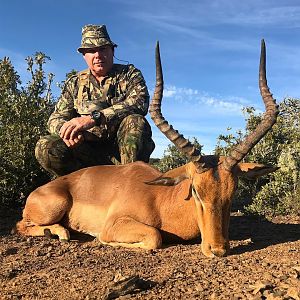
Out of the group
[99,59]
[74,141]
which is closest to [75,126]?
[74,141]

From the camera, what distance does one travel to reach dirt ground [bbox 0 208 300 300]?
3.96m

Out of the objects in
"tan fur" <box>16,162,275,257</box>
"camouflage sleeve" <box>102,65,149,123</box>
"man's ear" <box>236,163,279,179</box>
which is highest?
"camouflage sleeve" <box>102,65,149,123</box>

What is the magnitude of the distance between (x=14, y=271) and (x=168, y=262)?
1.71m

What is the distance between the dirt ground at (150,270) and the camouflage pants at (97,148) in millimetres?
2152

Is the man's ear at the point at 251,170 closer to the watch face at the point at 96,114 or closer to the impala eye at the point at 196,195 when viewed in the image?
the impala eye at the point at 196,195

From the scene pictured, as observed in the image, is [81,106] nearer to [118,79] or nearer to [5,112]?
[118,79]

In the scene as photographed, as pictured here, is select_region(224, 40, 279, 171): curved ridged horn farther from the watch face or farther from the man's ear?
the watch face

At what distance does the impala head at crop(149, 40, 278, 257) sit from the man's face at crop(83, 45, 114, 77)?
10.7 ft

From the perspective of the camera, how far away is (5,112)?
399 inches

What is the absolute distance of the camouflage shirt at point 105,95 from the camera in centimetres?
923

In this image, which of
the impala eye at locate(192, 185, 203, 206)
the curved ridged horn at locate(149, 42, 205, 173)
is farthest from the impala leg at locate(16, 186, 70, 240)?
the impala eye at locate(192, 185, 203, 206)

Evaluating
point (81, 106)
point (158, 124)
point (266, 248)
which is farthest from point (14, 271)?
point (81, 106)

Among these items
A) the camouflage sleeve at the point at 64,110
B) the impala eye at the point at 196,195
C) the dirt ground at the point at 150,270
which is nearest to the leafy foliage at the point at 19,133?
the camouflage sleeve at the point at 64,110

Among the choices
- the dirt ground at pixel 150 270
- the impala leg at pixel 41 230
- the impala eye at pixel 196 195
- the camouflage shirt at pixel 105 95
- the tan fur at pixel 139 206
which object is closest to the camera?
the dirt ground at pixel 150 270
